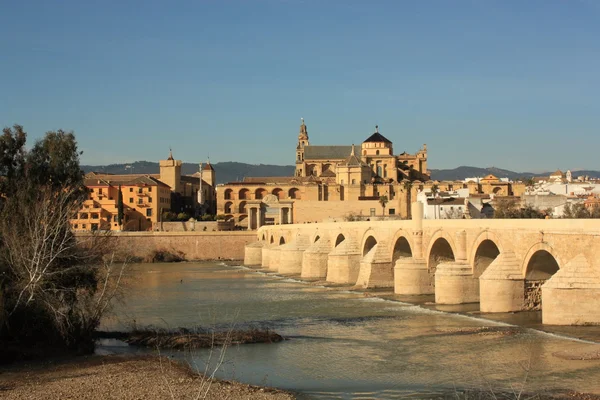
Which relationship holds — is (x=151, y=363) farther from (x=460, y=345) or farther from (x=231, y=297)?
(x=231, y=297)

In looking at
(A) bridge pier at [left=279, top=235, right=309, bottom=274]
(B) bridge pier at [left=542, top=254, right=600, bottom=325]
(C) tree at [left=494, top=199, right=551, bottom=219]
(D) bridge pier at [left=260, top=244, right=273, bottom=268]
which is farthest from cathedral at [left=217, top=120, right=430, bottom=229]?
(B) bridge pier at [left=542, top=254, right=600, bottom=325]

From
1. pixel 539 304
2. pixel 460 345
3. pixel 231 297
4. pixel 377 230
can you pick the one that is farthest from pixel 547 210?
pixel 460 345

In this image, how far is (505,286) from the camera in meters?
27.2

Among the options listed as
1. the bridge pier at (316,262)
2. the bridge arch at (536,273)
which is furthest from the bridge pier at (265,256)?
the bridge arch at (536,273)

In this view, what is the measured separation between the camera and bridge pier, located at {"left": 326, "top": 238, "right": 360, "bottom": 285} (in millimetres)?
44188

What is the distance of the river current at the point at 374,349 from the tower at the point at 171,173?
6866 cm

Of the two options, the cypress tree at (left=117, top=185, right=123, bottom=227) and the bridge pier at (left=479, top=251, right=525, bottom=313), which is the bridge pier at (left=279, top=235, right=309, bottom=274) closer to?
the cypress tree at (left=117, top=185, right=123, bottom=227)

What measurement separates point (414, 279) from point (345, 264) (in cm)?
935

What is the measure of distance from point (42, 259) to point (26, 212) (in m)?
2.00

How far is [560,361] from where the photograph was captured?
63.3ft

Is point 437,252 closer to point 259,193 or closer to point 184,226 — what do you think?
point 184,226

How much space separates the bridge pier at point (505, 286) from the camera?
1070 inches

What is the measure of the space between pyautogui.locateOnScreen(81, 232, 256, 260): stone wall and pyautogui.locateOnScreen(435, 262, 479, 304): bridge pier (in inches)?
1855

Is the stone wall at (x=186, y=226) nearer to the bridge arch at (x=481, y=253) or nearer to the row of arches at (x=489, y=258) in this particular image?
the row of arches at (x=489, y=258)
